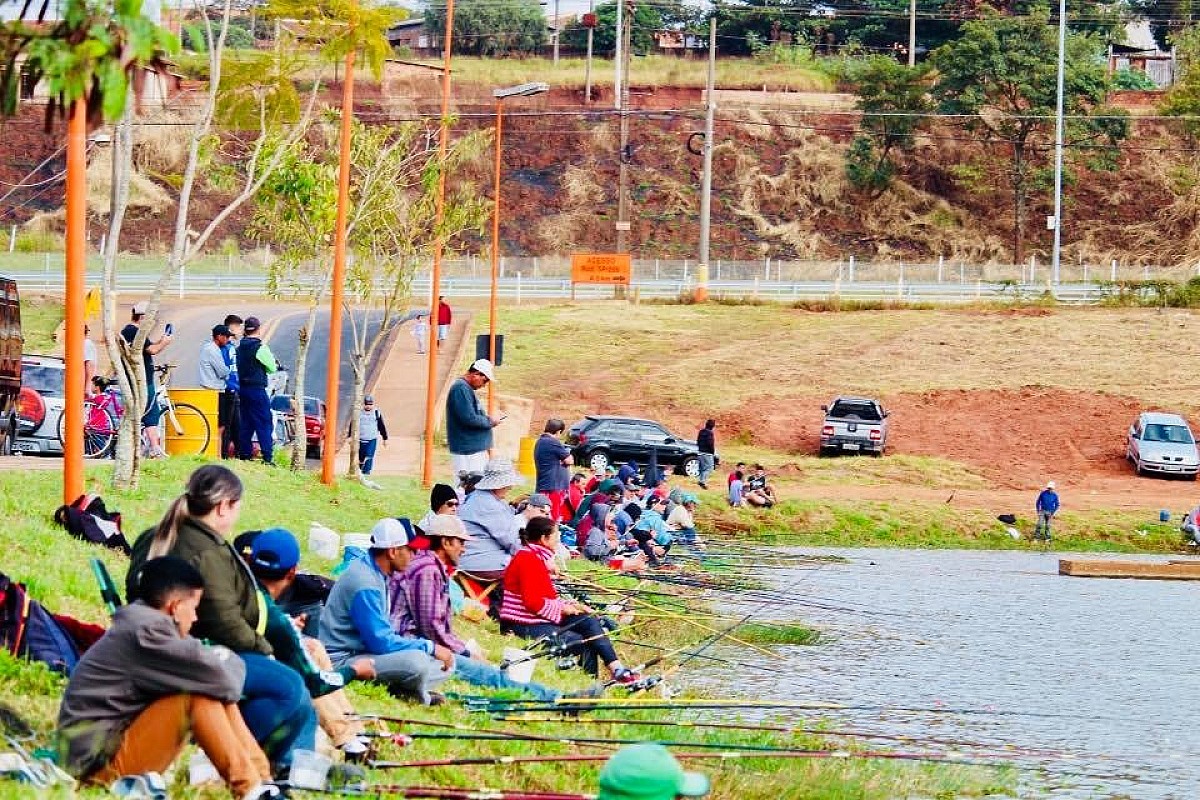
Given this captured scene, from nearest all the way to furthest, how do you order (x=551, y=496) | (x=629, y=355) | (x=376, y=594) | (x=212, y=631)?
(x=212, y=631) < (x=376, y=594) < (x=551, y=496) < (x=629, y=355)

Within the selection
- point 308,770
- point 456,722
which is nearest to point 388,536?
point 456,722

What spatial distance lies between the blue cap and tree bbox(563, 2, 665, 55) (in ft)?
327

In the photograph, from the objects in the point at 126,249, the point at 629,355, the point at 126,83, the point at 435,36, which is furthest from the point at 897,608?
the point at 435,36

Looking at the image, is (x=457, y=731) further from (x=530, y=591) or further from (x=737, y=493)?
(x=737, y=493)

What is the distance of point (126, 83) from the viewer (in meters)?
5.97

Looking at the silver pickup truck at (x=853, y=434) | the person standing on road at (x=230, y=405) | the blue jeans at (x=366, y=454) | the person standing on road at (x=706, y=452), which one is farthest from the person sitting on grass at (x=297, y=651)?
the silver pickup truck at (x=853, y=434)

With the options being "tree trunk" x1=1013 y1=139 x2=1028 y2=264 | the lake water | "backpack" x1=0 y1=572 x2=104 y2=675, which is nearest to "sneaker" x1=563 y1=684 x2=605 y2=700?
the lake water

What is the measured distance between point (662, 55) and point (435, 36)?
15538mm

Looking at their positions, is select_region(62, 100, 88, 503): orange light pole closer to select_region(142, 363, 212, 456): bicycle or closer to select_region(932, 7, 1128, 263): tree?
select_region(142, 363, 212, 456): bicycle

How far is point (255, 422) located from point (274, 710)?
16189 millimetres

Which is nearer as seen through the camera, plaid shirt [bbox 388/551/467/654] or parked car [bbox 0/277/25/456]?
plaid shirt [bbox 388/551/467/654]

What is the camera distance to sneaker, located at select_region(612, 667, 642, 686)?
13.9m

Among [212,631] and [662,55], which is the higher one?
[662,55]

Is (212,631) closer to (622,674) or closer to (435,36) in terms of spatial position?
(622,674)
